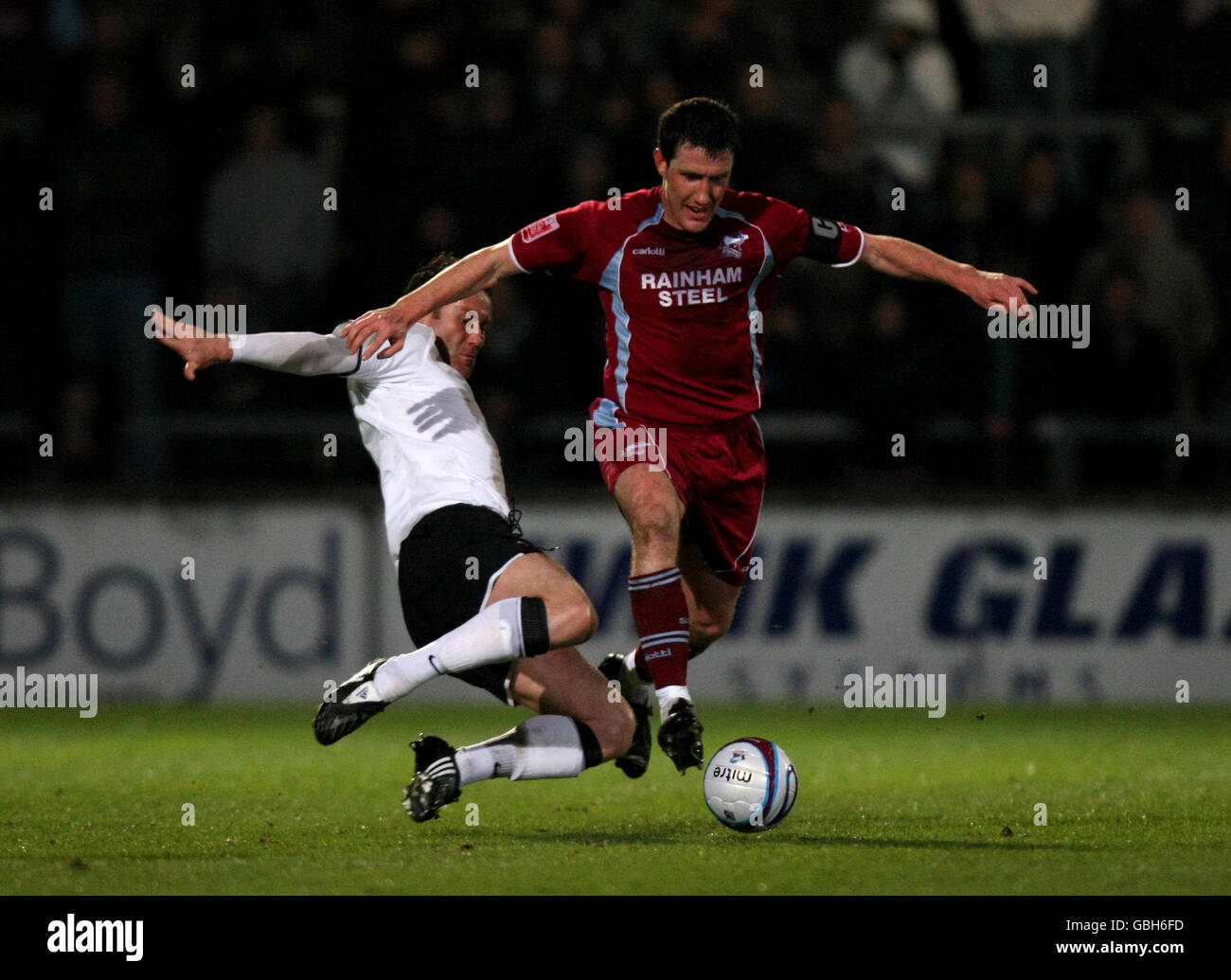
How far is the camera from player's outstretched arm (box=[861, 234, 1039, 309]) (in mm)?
7312

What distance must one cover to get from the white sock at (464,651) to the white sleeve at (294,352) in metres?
1.06

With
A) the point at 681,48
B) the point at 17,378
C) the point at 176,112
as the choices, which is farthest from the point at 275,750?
the point at 681,48

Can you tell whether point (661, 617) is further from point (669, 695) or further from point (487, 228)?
point (487, 228)

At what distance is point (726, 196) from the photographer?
7699 mm

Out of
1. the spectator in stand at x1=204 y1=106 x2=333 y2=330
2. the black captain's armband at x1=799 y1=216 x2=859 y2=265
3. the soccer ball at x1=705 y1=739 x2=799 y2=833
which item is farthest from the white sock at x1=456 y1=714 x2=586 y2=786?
the spectator in stand at x1=204 y1=106 x2=333 y2=330

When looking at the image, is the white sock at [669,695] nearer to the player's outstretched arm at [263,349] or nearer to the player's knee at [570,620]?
the player's knee at [570,620]

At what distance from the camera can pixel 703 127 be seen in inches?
282

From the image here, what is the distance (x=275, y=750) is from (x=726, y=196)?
→ 3.71 m

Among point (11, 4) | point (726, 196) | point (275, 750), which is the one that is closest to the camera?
point (726, 196)

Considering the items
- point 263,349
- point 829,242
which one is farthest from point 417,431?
point 829,242

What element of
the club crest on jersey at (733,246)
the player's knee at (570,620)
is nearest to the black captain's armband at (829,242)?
the club crest on jersey at (733,246)

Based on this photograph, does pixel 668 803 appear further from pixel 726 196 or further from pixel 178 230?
pixel 178 230

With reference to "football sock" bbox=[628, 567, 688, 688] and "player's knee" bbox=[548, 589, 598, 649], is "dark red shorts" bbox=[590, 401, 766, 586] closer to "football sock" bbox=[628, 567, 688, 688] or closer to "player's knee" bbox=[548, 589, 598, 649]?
"football sock" bbox=[628, 567, 688, 688]

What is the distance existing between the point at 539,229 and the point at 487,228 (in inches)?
175
